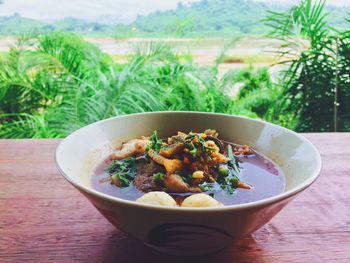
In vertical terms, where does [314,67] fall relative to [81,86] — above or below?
above

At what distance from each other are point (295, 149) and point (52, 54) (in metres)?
2.31

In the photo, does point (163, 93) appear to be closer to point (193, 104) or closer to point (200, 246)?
point (193, 104)

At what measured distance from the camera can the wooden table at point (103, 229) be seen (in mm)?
662

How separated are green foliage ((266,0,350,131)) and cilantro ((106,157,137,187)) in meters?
1.95

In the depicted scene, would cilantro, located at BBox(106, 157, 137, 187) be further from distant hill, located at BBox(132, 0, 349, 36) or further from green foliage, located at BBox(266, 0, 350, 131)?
distant hill, located at BBox(132, 0, 349, 36)

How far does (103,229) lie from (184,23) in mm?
3329

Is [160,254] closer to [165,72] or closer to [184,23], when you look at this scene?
[165,72]

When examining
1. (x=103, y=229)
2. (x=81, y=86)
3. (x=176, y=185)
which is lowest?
(x=81, y=86)

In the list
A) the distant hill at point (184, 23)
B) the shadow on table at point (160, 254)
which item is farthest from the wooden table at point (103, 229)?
the distant hill at point (184, 23)

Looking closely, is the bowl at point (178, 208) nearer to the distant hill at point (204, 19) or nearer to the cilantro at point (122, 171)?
the cilantro at point (122, 171)

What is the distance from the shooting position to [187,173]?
0.77 metres

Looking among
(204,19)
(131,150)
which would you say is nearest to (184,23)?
(204,19)

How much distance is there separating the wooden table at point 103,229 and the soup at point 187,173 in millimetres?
74

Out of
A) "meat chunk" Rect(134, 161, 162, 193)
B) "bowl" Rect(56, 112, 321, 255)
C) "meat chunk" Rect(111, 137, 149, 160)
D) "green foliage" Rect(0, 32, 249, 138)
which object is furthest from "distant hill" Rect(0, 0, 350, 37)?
"meat chunk" Rect(134, 161, 162, 193)
